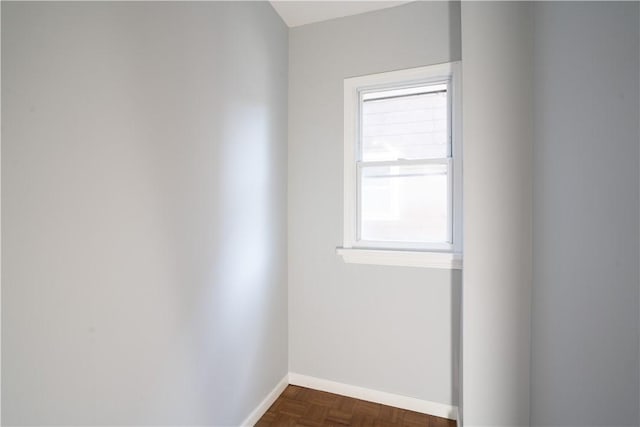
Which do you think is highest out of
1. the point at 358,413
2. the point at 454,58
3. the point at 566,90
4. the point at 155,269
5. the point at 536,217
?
the point at 454,58

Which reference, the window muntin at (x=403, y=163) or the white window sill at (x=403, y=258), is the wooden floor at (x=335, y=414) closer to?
the white window sill at (x=403, y=258)

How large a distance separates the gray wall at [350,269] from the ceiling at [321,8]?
0.05 meters

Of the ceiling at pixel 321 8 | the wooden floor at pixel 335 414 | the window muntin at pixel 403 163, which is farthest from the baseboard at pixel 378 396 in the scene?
the ceiling at pixel 321 8

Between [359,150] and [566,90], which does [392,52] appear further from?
[566,90]

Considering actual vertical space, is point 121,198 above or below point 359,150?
below

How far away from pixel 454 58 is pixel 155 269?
2.13 meters

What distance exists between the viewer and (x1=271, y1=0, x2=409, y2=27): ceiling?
6.40 feet

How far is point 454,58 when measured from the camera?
184 cm

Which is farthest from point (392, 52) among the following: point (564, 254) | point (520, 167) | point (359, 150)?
point (564, 254)

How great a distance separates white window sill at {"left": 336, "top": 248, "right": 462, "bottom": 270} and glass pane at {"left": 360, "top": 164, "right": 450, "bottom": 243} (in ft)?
0.46

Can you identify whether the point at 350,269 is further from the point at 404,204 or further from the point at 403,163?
the point at 403,163

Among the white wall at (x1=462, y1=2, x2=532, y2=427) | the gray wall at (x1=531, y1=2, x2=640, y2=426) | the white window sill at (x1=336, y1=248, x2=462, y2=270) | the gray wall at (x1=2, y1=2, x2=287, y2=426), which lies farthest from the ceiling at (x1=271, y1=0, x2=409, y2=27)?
the white window sill at (x1=336, y1=248, x2=462, y2=270)

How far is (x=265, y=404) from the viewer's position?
1.88 meters

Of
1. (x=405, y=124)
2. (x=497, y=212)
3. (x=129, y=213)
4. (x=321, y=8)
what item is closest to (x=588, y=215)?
(x=497, y=212)
